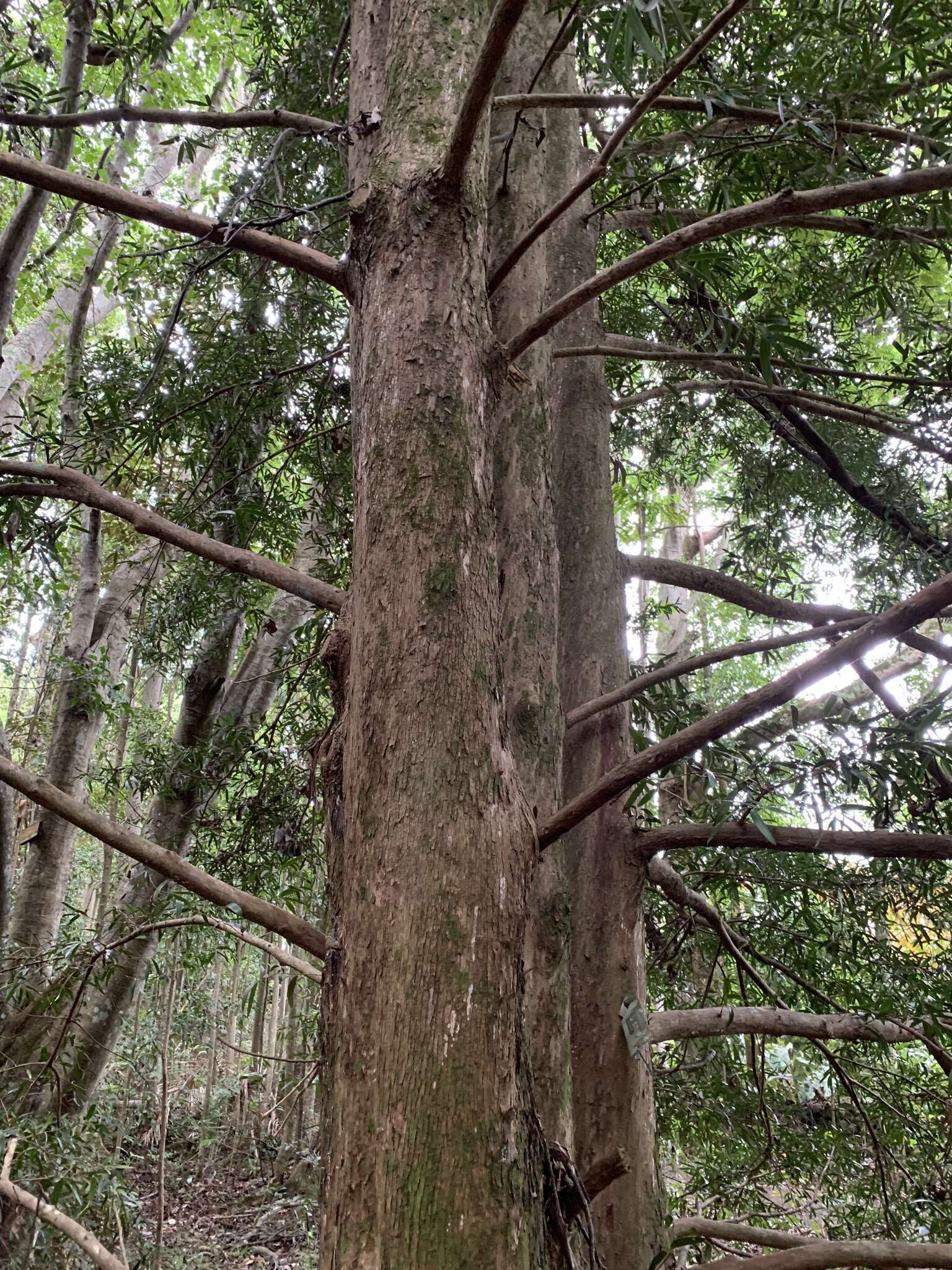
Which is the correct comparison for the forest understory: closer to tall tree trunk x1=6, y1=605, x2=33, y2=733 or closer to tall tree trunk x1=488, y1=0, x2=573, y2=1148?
tall tree trunk x1=488, y1=0, x2=573, y2=1148

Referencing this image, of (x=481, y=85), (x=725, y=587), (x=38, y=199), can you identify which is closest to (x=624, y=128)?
(x=481, y=85)

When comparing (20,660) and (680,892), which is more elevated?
(20,660)

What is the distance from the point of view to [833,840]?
1.81 meters

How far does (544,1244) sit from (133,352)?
387 centimetres

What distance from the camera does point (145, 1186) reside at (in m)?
7.52

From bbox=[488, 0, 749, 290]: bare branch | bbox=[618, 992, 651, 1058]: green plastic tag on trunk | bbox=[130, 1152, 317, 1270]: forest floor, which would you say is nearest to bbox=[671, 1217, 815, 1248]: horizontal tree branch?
bbox=[618, 992, 651, 1058]: green plastic tag on trunk

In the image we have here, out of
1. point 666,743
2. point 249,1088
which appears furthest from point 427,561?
point 249,1088

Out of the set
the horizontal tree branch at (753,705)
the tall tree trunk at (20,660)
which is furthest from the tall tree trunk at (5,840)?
the tall tree trunk at (20,660)

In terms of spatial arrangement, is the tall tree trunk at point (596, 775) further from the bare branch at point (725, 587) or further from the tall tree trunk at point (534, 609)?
the tall tree trunk at point (534, 609)

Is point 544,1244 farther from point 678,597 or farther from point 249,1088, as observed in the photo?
point 678,597

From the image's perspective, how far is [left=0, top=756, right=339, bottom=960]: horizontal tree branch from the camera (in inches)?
59.7

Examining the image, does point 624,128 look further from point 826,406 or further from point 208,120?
point 826,406

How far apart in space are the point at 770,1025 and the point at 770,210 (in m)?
1.96

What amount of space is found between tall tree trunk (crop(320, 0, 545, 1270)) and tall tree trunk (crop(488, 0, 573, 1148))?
18cm
